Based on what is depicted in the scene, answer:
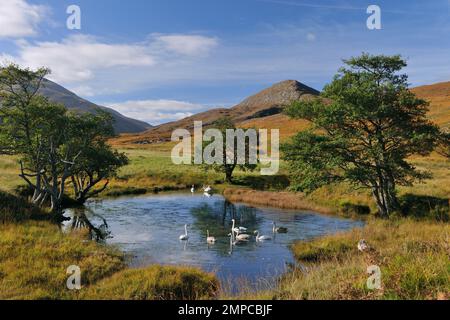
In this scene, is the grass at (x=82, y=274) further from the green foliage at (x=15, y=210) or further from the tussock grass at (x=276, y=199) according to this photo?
the tussock grass at (x=276, y=199)

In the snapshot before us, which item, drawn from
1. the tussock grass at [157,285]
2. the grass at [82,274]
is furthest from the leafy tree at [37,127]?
the tussock grass at [157,285]

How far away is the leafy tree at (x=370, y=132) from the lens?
31203mm

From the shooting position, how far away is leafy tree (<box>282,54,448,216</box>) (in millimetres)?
31203

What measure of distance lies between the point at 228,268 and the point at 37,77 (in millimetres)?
20850

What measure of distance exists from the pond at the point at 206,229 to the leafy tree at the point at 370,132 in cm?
465

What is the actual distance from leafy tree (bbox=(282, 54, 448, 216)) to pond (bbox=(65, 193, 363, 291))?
4.65 m

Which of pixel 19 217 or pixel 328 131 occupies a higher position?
pixel 328 131

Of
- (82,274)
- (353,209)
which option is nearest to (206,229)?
(353,209)

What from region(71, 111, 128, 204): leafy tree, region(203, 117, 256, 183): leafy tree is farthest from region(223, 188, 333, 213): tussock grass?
region(71, 111, 128, 204): leafy tree

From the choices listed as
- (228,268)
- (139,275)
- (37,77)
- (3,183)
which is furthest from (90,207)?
(139,275)

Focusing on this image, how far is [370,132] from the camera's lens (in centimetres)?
3309

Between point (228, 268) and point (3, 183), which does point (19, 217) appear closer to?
point (228, 268)

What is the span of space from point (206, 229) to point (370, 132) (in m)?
16.2
